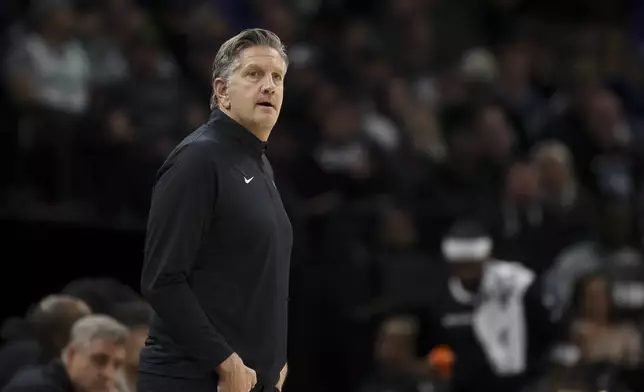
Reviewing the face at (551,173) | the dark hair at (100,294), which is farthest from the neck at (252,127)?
the face at (551,173)

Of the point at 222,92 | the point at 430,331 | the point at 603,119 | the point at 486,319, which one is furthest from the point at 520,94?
the point at 222,92

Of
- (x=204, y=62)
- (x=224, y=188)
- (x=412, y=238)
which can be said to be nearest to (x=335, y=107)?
(x=204, y=62)

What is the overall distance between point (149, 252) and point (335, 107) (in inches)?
293

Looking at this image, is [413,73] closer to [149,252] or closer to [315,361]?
[315,361]

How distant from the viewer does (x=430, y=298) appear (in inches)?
355

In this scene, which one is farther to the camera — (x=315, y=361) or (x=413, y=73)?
(x=413, y=73)

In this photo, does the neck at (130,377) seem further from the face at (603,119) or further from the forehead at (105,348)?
the face at (603,119)

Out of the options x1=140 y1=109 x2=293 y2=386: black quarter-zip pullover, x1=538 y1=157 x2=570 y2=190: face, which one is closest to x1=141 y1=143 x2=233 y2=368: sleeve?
x1=140 y1=109 x2=293 y2=386: black quarter-zip pullover

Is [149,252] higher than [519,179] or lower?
higher

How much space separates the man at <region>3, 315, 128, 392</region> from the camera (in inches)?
210

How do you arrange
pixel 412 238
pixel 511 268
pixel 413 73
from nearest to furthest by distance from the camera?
pixel 511 268 < pixel 412 238 < pixel 413 73

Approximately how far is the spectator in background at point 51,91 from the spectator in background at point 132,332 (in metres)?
2.98

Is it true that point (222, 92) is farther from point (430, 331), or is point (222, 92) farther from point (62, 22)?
point (62, 22)

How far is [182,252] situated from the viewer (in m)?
3.84
